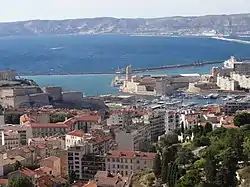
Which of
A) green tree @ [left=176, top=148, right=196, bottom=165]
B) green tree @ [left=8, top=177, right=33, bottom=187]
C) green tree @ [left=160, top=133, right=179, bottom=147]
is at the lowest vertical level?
green tree @ [left=8, top=177, right=33, bottom=187]

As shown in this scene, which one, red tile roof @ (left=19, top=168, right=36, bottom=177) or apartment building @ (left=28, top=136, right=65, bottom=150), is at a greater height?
red tile roof @ (left=19, top=168, right=36, bottom=177)

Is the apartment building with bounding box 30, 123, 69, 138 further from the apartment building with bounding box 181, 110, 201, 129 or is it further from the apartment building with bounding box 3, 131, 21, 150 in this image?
the apartment building with bounding box 181, 110, 201, 129

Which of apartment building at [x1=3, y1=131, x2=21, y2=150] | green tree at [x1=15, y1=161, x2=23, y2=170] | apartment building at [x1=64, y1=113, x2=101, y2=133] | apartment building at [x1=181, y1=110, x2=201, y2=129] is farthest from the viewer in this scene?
apartment building at [x1=64, y1=113, x2=101, y2=133]

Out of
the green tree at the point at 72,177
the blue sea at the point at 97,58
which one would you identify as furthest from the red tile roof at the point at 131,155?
the blue sea at the point at 97,58

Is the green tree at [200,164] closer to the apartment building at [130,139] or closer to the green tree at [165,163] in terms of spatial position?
the green tree at [165,163]

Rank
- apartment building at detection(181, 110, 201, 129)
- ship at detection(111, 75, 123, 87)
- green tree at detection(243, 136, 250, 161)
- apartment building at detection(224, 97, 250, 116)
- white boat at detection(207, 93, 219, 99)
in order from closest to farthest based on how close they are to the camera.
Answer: green tree at detection(243, 136, 250, 161)
apartment building at detection(181, 110, 201, 129)
apartment building at detection(224, 97, 250, 116)
white boat at detection(207, 93, 219, 99)
ship at detection(111, 75, 123, 87)

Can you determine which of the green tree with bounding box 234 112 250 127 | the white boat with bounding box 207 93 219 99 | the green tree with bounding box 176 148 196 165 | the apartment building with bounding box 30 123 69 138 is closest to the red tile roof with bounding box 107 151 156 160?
the green tree with bounding box 234 112 250 127
